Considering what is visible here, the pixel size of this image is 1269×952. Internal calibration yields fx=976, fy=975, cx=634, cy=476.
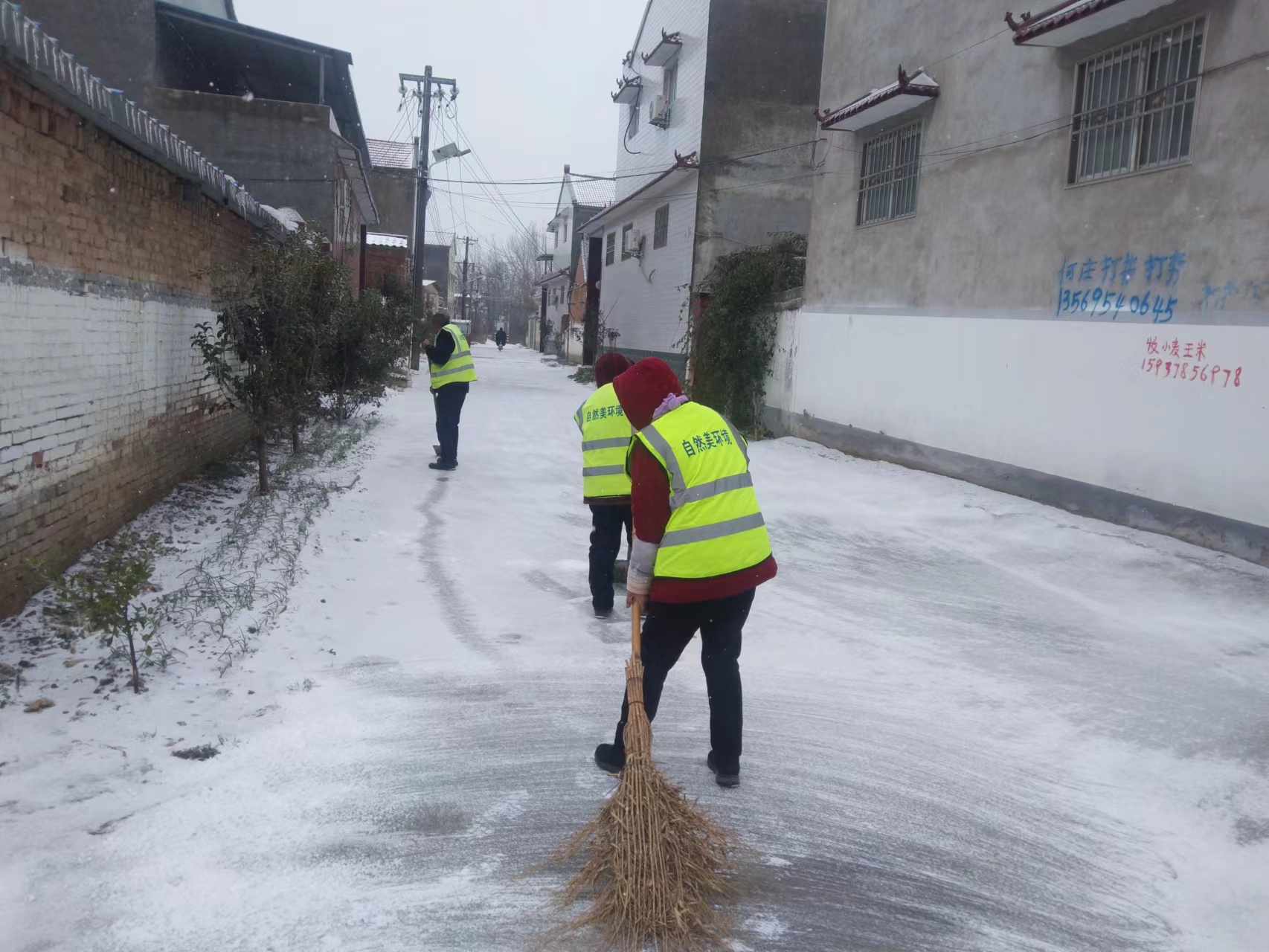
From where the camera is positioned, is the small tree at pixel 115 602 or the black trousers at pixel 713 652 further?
the small tree at pixel 115 602

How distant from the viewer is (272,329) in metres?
8.24

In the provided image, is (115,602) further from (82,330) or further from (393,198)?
(393,198)

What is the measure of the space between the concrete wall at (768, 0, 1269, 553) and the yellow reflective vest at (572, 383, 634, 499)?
4.61m

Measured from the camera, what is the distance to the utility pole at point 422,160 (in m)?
25.8

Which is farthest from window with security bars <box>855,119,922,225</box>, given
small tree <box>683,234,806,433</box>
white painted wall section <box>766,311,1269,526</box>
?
small tree <box>683,234,806,433</box>

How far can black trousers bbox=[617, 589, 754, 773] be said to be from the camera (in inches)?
143

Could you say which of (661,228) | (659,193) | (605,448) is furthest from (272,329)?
(661,228)

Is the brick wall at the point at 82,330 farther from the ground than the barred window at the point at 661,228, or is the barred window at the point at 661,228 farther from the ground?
the barred window at the point at 661,228

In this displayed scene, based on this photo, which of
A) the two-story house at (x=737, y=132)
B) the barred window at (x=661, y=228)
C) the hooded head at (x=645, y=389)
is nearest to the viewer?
the hooded head at (x=645, y=389)

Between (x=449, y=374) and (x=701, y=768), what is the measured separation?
7094 millimetres

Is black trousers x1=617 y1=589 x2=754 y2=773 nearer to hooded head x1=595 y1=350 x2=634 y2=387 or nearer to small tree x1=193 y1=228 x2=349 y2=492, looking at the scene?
hooded head x1=595 y1=350 x2=634 y2=387

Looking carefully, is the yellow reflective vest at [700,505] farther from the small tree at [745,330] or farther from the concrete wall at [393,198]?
the concrete wall at [393,198]

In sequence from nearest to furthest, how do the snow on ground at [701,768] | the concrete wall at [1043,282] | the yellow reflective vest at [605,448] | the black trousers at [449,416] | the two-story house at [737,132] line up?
the snow on ground at [701,768], the yellow reflective vest at [605,448], the concrete wall at [1043,282], the black trousers at [449,416], the two-story house at [737,132]

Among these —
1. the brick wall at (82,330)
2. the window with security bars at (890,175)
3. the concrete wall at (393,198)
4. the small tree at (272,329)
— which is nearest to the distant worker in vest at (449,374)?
the small tree at (272,329)
